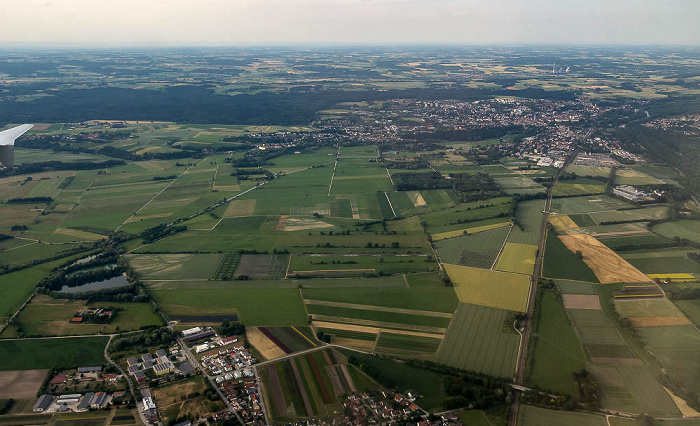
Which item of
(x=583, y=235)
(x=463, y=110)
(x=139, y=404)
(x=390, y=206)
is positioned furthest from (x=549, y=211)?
(x=463, y=110)

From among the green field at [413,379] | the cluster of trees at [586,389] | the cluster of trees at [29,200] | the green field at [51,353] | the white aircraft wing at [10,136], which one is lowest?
the green field at [51,353]

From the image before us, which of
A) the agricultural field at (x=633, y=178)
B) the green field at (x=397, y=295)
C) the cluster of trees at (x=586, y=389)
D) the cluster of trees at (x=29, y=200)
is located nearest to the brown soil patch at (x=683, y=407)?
the cluster of trees at (x=586, y=389)

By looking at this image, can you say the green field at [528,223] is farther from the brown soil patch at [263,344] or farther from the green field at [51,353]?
the green field at [51,353]

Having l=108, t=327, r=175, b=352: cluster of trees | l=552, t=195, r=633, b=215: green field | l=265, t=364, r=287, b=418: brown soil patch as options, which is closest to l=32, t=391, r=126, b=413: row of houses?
l=108, t=327, r=175, b=352: cluster of trees

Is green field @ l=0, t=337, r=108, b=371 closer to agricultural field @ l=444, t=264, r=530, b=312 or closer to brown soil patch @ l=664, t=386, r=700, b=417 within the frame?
agricultural field @ l=444, t=264, r=530, b=312

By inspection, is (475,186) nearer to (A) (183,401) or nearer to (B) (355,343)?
(B) (355,343)
